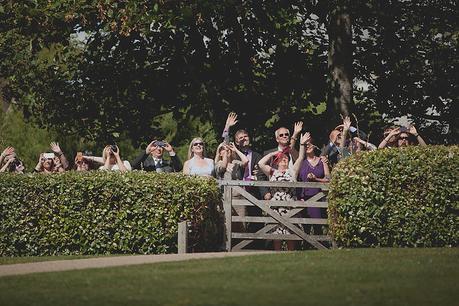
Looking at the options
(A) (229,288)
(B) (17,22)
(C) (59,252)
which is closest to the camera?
(A) (229,288)

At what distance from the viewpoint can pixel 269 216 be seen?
2003cm

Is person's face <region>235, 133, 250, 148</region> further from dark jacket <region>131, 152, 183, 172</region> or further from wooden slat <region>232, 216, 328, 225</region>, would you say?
dark jacket <region>131, 152, 183, 172</region>

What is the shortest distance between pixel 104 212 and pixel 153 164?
2.10 meters

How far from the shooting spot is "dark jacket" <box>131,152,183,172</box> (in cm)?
2127

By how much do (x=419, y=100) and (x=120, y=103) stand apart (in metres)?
7.18

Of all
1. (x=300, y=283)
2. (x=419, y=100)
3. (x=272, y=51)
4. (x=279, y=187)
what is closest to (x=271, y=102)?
(x=272, y=51)

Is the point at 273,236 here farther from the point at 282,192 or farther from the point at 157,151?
the point at 157,151

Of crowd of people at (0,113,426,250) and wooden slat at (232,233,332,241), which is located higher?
crowd of people at (0,113,426,250)

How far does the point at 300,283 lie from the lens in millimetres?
13203

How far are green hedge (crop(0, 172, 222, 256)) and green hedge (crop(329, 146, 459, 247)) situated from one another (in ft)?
8.05

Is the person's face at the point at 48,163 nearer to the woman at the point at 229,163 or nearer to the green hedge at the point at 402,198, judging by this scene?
the woman at the point at 229,163

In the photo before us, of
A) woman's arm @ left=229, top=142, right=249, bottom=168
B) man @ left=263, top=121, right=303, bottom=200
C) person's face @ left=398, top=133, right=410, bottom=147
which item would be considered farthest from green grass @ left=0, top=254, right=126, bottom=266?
person's face @ left=398, top=133, right=410, bottom=147

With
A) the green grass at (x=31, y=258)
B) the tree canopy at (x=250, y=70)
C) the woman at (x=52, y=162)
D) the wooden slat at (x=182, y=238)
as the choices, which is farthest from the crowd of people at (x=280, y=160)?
the tree canopy at (x=250, y=70)

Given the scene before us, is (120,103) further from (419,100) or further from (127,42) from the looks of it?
(419,100)
